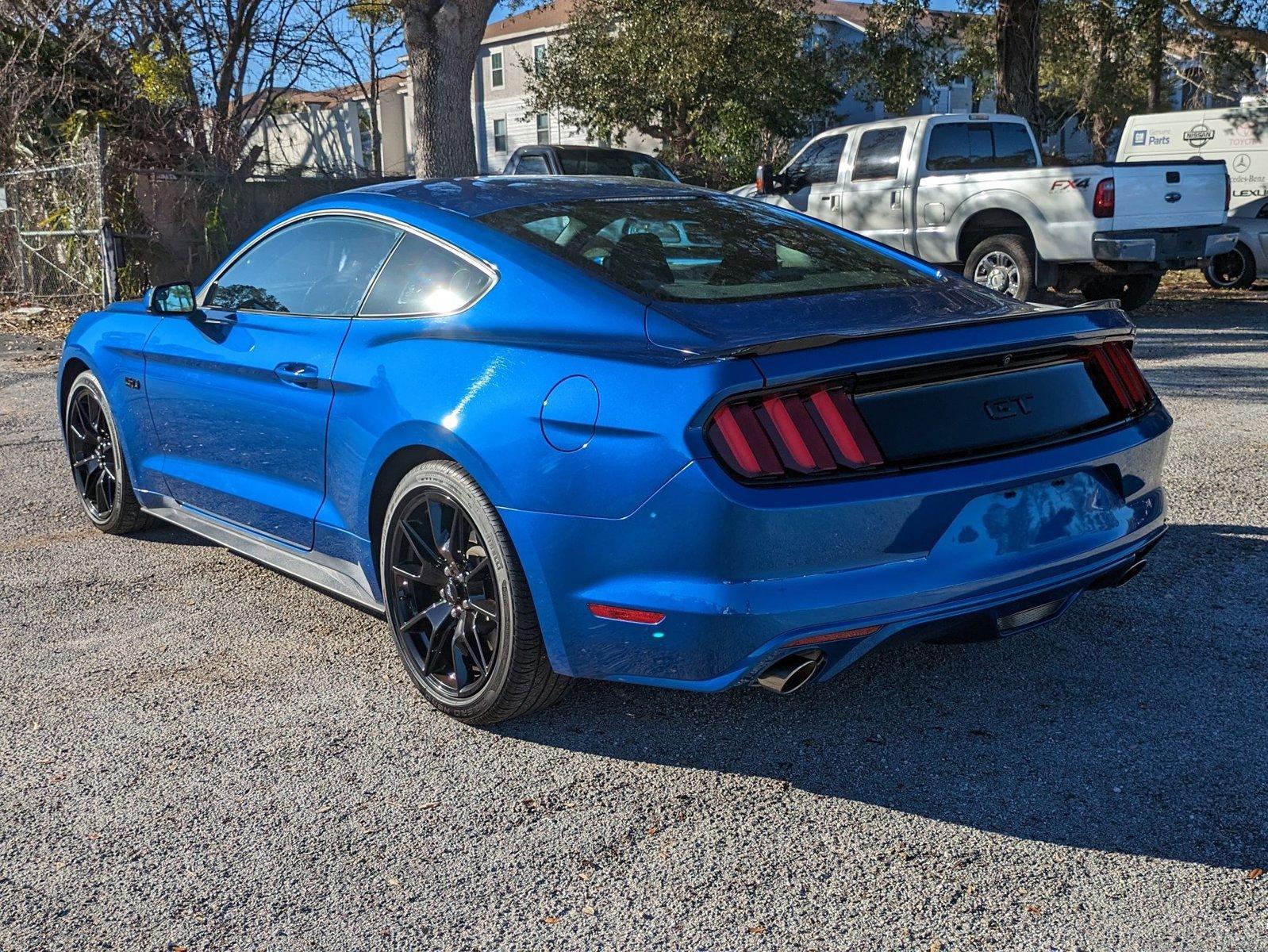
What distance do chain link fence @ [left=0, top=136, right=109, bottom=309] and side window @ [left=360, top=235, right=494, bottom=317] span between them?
41.4ft

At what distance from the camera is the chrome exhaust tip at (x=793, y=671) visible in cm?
309

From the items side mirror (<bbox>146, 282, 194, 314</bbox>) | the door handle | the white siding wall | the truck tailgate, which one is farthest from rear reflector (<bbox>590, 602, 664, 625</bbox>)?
the white siding wall

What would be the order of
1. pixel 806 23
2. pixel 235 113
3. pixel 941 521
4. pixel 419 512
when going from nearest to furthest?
pixel 941 521, pixel 419 512, pixel 235 113, pixel 806 23

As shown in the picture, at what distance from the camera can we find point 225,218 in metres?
16.8

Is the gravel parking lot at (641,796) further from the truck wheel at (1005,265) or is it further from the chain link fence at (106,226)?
the chain link fence at (106,226)

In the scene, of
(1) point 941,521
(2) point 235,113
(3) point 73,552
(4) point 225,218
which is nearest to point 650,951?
(1) point 941,521

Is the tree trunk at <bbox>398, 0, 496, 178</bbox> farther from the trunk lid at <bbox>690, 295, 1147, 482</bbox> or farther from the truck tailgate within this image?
the trunk lid at <bbox>690, 295, 1147, 482</bbox>

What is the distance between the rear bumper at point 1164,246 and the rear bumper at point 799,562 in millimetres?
A: 9346

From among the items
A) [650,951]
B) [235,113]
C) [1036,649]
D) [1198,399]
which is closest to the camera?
[650,951]

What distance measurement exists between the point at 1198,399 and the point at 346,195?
6.28m

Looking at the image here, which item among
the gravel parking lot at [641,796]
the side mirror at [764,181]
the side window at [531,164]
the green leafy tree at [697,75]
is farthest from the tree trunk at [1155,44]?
the gravel parking lot at [641,796]

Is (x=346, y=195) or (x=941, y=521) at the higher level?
(x=346, y=195)

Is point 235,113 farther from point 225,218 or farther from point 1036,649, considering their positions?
point 1036,649

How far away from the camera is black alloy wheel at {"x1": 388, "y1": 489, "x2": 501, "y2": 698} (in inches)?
140
